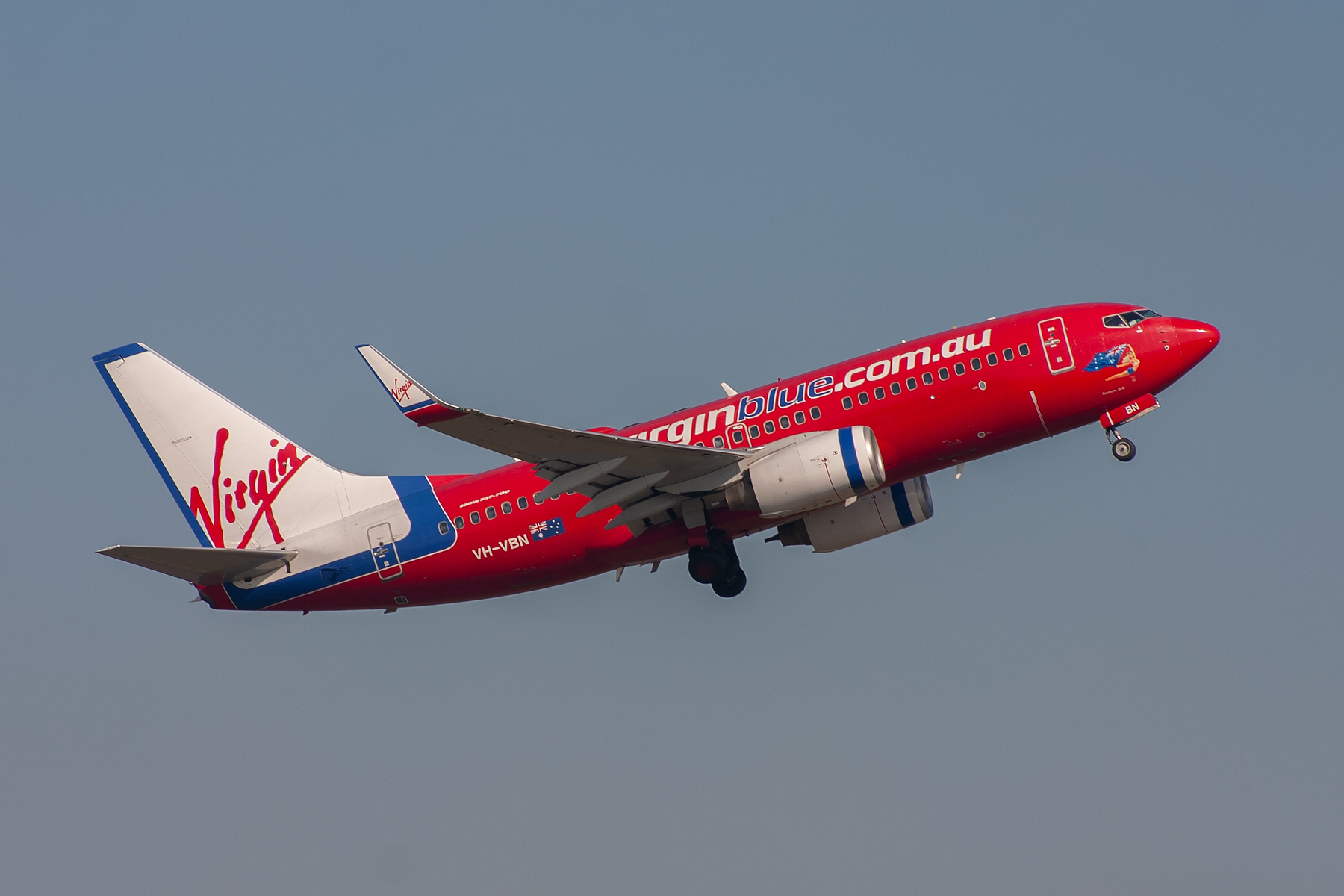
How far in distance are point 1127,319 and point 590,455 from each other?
1391 centimetres

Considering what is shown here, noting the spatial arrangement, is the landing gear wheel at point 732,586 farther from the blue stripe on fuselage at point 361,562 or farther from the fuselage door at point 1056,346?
the fuselage door at point 1056,346

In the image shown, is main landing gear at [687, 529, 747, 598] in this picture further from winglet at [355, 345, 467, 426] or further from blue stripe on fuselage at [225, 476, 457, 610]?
winglet at [355, 345, 467, 426]

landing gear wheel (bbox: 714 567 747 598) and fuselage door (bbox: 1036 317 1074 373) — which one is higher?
fuselage door (bbox: 1036 317 1074 373)

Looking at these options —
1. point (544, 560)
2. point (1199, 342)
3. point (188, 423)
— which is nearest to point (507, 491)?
point (544, 560)

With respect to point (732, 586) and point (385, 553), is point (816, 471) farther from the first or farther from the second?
point (385, 553)

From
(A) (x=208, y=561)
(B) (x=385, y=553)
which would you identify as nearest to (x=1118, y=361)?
(B) (x=385, y=553)

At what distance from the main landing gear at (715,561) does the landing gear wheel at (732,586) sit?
0.02 meters

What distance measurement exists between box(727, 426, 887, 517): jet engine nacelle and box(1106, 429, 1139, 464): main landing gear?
605 centimetres

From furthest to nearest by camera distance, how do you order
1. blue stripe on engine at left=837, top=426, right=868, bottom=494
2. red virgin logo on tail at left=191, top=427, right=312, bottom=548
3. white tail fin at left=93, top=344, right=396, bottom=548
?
red virgin logo on tail at left=191, top=427, right=312, bottom=548, white tail fin at left=93, top=344, right=396, bottom=548, blue stripe on engine at left=837, top=426, right=868, bottom=494

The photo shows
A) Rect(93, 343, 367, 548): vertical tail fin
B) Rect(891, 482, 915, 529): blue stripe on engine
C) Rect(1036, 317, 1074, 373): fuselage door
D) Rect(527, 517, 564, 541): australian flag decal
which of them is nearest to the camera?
Rect(1036, 317, 1074, 373): fuselage door

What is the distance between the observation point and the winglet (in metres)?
29.3

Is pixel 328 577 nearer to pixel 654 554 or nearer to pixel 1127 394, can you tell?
pixel 654 554

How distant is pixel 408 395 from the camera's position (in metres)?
29.6

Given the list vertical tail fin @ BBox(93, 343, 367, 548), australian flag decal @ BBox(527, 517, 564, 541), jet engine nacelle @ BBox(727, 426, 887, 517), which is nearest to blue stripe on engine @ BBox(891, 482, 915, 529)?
jet engine nacelle @ BBox(727, 426, 887, 517)
